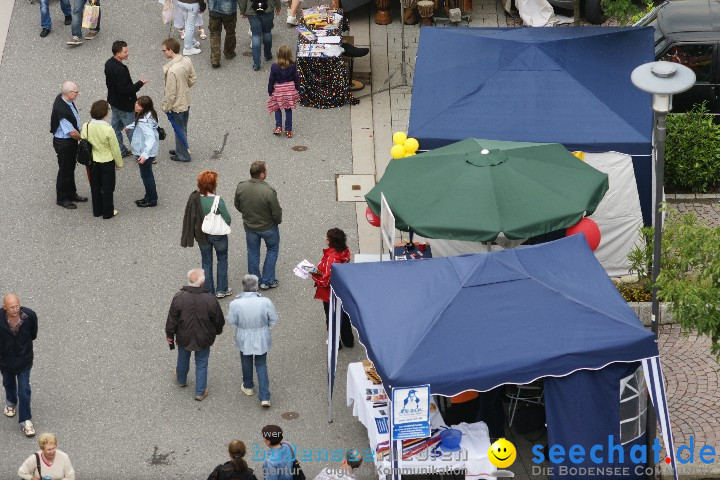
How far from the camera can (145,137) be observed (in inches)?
696

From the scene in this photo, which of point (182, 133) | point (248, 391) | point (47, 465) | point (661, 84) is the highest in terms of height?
point (661, 84)

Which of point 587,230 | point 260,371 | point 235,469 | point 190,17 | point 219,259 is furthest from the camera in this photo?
point 190,17

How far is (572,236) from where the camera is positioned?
543 inches

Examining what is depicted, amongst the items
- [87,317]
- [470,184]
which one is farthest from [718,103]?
[87,317]

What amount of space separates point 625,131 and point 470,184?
2623mm

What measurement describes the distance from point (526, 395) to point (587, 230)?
1.99m

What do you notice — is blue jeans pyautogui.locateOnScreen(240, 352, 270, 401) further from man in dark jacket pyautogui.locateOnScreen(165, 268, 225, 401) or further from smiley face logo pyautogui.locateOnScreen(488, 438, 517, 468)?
smiley face logo pyautogui.locateOnScreen(488, 438, 517, 468)

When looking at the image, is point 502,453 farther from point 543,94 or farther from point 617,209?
point 543,94

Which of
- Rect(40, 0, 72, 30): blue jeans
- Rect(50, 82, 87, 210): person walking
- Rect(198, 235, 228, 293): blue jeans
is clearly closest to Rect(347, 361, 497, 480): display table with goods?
Rect(198, 235, 228, 293): blue jeans

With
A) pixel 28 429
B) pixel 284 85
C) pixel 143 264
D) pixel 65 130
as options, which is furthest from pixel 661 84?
pixel 65 130

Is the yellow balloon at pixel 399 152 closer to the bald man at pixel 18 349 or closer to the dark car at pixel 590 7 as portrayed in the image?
the bald man at pixel 18 349

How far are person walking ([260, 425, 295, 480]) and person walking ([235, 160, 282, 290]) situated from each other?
3.92 meters

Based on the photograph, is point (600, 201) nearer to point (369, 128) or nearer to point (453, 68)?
point (453, 68)

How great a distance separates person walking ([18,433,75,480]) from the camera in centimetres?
1222
